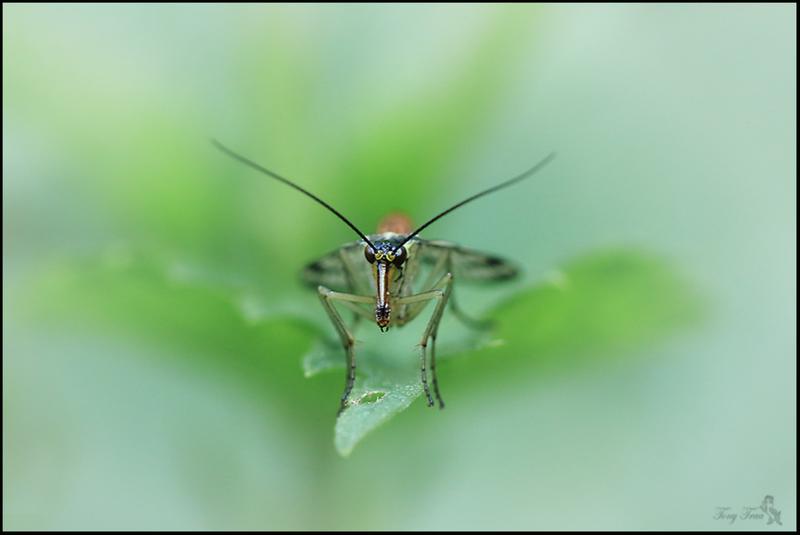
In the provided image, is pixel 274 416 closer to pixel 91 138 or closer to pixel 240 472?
pixel 240 472

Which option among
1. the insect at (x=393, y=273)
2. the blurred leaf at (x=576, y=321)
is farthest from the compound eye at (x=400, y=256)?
the blurred leaf at (x=576, y=321)

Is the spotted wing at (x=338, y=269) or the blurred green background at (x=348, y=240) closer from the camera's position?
the blurred green background at (x=348, y=240)

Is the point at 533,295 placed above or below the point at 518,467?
above

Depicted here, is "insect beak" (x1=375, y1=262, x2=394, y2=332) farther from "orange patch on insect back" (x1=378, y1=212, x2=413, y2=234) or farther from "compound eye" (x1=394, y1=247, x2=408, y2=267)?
"orange patch on insect back" (x1=378, y1=212, x2=413, y2=234)

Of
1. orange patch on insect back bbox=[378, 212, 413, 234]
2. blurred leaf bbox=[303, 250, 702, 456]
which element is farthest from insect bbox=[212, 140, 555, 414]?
blurred leaf bbox=[303, 250, 702, 456]

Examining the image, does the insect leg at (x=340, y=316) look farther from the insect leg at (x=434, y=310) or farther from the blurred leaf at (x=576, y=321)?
the insect leg at (x=434, y=310)

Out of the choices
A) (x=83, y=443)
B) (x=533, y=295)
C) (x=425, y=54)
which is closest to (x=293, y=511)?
(x=533, y=295)

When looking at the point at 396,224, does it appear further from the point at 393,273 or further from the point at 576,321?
Answer: the point at 576,321

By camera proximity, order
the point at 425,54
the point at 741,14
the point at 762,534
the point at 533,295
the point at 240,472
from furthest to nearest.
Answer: the point at 741,14
the point at 425,54
the point at 240,472
the point at 762,534
the point at 533,295
